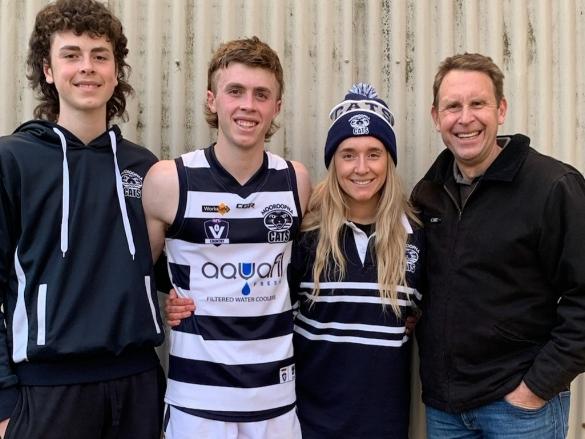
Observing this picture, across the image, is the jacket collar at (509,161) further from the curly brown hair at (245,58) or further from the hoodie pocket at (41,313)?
the hoodie pocket at (41,313)

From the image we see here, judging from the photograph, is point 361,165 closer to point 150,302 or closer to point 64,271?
Answer: point 150,302

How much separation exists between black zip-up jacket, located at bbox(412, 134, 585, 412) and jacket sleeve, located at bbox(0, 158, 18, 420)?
5.63ft

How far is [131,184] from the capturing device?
105 inches

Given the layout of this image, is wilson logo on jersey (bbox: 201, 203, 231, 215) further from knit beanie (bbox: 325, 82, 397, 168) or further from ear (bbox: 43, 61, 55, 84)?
ear (bbox: 43, 61, 55, 84)

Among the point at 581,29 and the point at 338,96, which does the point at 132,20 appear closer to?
the point at 338,96

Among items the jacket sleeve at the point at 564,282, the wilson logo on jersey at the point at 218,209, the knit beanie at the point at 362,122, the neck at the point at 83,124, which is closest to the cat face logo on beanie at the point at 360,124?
the knit beanie at the point at 362,122

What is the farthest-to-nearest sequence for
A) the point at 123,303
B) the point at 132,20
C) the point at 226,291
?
the point at 132,20, the point at 226,291, the point at 123,303

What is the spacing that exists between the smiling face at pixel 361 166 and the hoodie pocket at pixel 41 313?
4.43ft

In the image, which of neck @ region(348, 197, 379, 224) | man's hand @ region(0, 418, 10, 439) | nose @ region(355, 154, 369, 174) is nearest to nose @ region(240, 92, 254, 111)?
nose @ region(355, 154, 369, 174)

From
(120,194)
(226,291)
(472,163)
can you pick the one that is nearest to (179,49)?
(120,194)

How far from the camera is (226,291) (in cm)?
264

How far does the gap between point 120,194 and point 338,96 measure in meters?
1.38

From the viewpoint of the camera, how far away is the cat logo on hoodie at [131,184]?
2.65 m

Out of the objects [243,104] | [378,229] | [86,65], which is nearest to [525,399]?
[378,229]
